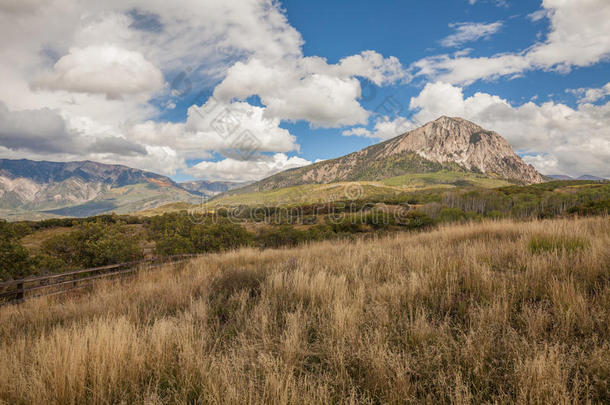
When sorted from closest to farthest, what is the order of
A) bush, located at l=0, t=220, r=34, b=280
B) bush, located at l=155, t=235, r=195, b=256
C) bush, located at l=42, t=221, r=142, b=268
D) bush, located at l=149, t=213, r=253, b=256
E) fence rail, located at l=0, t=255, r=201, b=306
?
1. fence rail, located at l=0, t=255, r=201, b=306
2. bush, located at l=0, t=220, r=34, b=280
3. bush, located at l=42, t=221, r=142, b=268
4. bush, located at l=155, t=235, r=195, b=256
5. bush, located at l=149, t=213, r=253, b=256

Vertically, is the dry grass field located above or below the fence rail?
above

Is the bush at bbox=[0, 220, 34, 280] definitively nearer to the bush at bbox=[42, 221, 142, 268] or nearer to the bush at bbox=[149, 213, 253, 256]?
the bush at bbox=[42, 221, 142, 268]

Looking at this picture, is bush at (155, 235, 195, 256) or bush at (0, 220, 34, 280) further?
bush at (155, 235, 195, 256)

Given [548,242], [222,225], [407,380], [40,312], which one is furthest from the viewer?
[222,225]

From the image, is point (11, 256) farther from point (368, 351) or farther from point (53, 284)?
point (368, 351)

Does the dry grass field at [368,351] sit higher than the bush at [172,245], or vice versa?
the dry grass field at [368,351]

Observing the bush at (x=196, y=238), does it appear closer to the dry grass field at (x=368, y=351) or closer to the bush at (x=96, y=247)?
the bush at (x=96, y=247)

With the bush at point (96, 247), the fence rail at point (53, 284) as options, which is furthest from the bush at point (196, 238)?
the fence rail at point (53, 284)

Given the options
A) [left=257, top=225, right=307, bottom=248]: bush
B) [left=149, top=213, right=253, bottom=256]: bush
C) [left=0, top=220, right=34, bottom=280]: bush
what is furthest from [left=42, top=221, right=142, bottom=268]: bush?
[left=257, top=225, right=307, bottom=248]: bush

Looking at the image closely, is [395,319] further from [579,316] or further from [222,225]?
[222,225]

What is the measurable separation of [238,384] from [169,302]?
10.9 ft

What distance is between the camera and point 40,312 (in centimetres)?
504

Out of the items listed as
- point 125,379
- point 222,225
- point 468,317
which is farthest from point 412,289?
point 222,225

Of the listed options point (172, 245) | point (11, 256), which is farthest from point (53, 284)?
point (172, 245)
